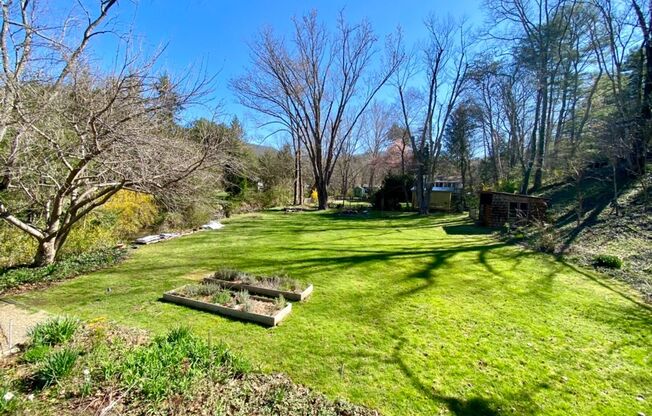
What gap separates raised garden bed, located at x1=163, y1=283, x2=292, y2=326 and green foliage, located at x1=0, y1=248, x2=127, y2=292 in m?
2.75

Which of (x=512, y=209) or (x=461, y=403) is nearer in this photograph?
(x=461, y=403)

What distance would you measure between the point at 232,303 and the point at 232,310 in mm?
320

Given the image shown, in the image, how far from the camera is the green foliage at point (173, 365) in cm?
220

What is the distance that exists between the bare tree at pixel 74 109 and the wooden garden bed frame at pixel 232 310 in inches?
83.0

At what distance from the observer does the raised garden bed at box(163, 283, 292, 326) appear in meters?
3.69

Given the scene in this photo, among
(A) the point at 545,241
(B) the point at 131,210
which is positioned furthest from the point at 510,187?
(B) the point at 131,210

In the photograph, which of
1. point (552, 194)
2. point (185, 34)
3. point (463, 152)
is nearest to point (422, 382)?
point (185, 34)

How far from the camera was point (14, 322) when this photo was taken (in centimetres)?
345

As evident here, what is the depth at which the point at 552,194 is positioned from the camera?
13.1 meters

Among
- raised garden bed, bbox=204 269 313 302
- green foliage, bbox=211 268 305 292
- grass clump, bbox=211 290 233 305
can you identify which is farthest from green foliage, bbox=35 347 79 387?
green foliage, bbox=211 268 305 292

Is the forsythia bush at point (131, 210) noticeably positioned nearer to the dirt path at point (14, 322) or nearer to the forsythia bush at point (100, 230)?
the forsythia bush at point (100, 230)

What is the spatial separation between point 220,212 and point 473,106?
1863 cm

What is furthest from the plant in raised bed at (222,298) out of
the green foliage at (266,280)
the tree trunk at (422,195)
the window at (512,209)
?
the tree trunk at (422,195)

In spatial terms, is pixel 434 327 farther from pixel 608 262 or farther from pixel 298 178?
pixel 298 178
